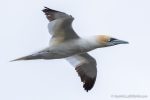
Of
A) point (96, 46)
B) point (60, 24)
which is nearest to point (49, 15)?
point (60, 24)

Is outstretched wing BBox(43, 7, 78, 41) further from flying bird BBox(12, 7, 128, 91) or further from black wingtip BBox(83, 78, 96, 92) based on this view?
black wingtip BBox(83, 78, 96, 92)

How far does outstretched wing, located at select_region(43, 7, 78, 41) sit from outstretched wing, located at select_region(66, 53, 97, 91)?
1103mm

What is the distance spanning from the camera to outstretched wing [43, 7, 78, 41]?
14.1m

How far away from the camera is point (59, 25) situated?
47.2 ft

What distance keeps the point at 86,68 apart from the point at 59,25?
1.60 meters

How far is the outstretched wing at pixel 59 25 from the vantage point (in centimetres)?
1412

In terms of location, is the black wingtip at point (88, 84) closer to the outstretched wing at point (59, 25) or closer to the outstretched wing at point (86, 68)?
the outstretched wing at point (86, 68)

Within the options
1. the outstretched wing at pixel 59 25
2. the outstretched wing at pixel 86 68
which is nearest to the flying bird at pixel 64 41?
the outstretched wing at pixel 59 25

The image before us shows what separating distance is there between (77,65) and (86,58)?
31 cm

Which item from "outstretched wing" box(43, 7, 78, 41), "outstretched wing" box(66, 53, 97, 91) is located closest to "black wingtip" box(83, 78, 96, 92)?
"outstretched wing" box(66, 53, 97, 91)

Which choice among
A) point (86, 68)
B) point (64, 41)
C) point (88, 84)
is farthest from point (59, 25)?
point (88, 84)

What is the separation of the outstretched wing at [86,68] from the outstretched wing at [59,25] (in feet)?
3.62

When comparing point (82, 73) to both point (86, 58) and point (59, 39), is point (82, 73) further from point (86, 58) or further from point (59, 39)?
point (59, 39)

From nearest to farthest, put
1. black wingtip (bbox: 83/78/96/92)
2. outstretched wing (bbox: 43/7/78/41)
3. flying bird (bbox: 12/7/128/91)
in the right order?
1. flying bird (bbox: 12/7/128/91)
2. outstretched wing (bbox: 43/7/78/41)
3. black wingtip (bbox: 83/78/96/92)
